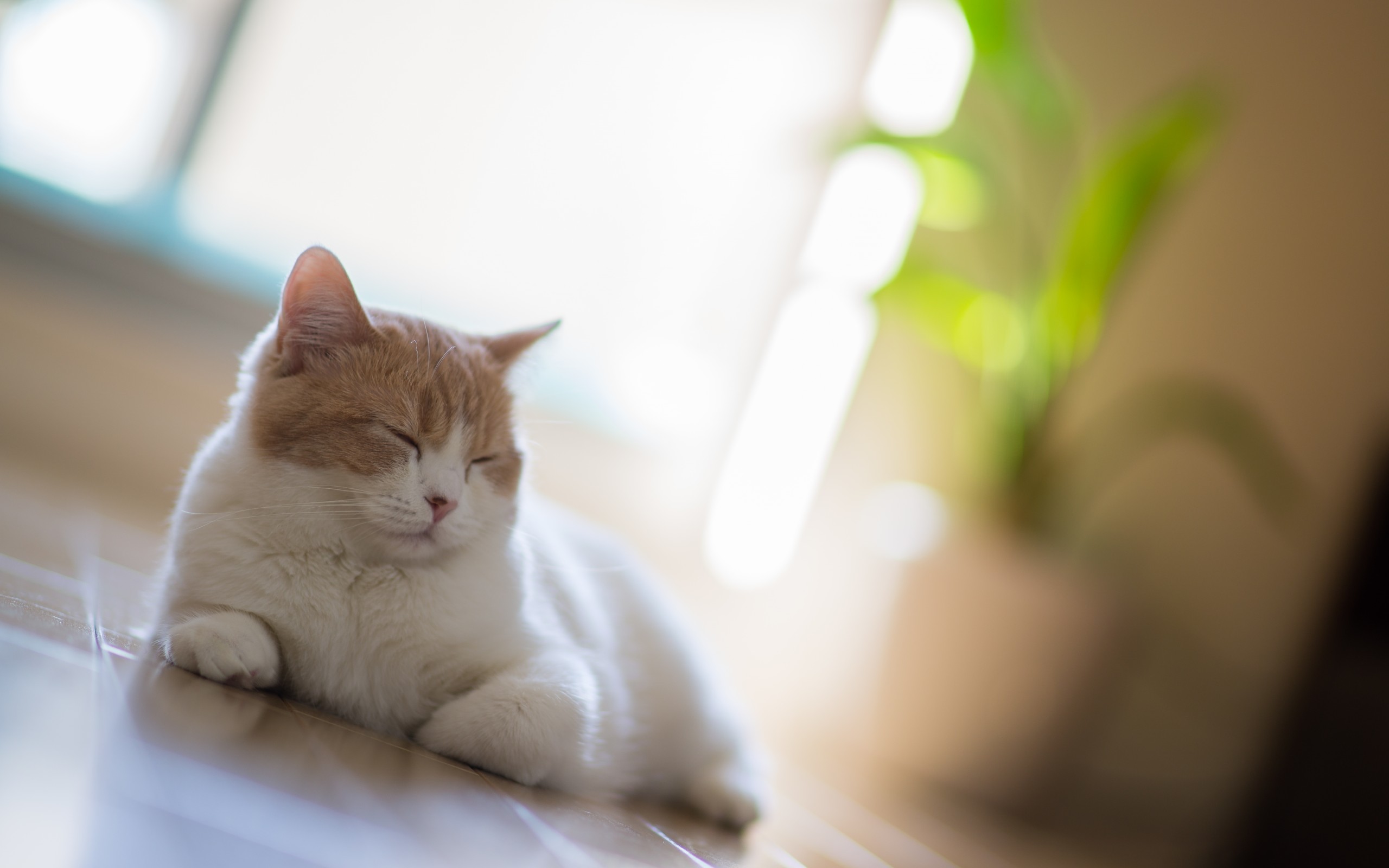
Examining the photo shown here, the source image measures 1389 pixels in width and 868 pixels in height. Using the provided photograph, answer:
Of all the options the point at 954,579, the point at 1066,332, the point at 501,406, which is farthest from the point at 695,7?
the point at 501,406

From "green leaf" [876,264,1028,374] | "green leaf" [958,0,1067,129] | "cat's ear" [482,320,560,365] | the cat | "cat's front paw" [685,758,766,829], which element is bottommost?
"cat's front paw" [685,758,766,829]

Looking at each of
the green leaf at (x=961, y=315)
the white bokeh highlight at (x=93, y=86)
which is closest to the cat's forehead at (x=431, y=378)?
the green leaf at (x=961, y=315)

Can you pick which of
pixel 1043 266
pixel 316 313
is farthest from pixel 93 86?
pixel 1043 266

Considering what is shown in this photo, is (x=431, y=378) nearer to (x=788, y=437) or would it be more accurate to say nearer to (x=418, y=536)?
(x=418, y=536)

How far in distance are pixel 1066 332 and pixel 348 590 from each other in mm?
1601

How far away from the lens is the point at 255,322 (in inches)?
93.3

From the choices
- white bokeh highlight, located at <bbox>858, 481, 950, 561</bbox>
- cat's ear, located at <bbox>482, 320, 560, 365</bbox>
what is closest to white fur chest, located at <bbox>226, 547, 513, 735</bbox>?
cat's ear, located at <bbox>482, 320, 560, 365</bbox>

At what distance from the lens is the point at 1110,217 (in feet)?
6.31

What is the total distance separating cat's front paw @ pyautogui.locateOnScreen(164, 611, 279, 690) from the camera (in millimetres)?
783

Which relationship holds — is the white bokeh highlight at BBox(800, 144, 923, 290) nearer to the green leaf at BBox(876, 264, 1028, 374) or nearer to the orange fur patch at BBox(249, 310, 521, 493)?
the green leaf at BBox(876, 264, 1028, 374)

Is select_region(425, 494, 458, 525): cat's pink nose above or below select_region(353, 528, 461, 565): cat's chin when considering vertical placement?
above

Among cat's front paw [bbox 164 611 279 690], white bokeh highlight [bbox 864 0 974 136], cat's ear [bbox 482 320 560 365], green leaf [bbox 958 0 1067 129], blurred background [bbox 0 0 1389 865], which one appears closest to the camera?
cat's front paw [bbox 164 611 279 690]

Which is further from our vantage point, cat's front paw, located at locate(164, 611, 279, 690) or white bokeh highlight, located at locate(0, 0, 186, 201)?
white bokeh highlight, located at locate(0, 0, 186, 201)

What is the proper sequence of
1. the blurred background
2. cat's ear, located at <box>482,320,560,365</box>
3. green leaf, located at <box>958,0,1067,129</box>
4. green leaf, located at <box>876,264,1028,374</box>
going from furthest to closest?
1. the blurred background
2. green leaf, located at <box>876,264,1028,374</box>
3. green leaf, located at <box>958,0,1067,129</box>
4. cat's ear, located at <box>482,320,560,365</box>
